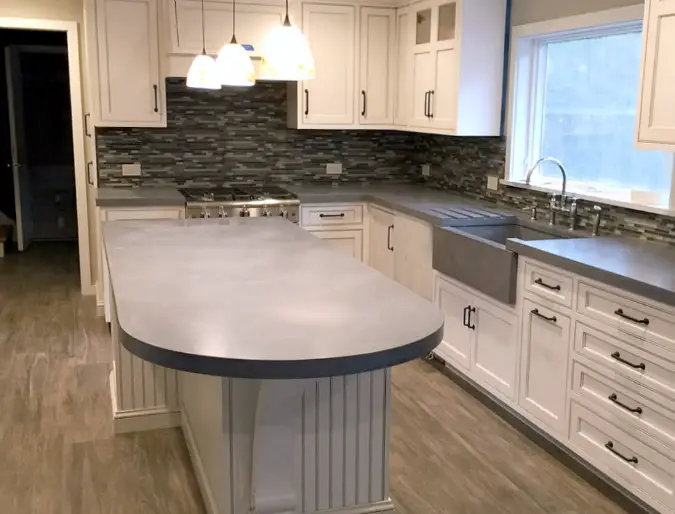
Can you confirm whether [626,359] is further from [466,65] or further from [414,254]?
[466,65]

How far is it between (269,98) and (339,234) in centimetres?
114

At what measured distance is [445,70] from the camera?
4.62m

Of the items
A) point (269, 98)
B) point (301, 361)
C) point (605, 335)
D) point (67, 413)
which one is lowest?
point (67, 413)

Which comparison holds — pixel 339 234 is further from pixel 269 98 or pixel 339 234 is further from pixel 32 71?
pixel 32 71

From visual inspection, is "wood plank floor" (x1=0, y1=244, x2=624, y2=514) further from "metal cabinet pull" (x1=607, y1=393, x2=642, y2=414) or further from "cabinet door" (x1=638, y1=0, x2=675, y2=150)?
"cabinet door" (x1=638, y1=0, x2=675, y2=150)

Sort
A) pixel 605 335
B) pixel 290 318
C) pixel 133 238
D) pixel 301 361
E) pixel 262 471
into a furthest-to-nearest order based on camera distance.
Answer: pixel 133 238
pixel 605 335
pixel 262 471
pixel 290 318
pixel 301 361

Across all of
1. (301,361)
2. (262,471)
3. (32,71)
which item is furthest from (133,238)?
(32,71)

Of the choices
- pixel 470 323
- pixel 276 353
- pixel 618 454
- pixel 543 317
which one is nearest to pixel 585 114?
pixel 470 323

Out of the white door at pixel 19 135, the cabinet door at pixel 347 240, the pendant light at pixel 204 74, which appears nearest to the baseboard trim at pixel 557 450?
the cabinet door at pixel 347 240

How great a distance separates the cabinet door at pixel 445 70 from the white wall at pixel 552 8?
14.4 inches

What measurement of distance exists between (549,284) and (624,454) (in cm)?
74

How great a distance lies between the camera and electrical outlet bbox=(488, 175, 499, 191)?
4.67m

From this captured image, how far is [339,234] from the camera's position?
519 cm

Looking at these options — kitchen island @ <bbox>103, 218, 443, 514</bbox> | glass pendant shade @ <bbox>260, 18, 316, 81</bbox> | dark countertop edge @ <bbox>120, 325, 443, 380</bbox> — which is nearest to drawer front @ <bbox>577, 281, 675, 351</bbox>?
kitchen island @ <bbox>103, 218, 443, 514</bbox>
